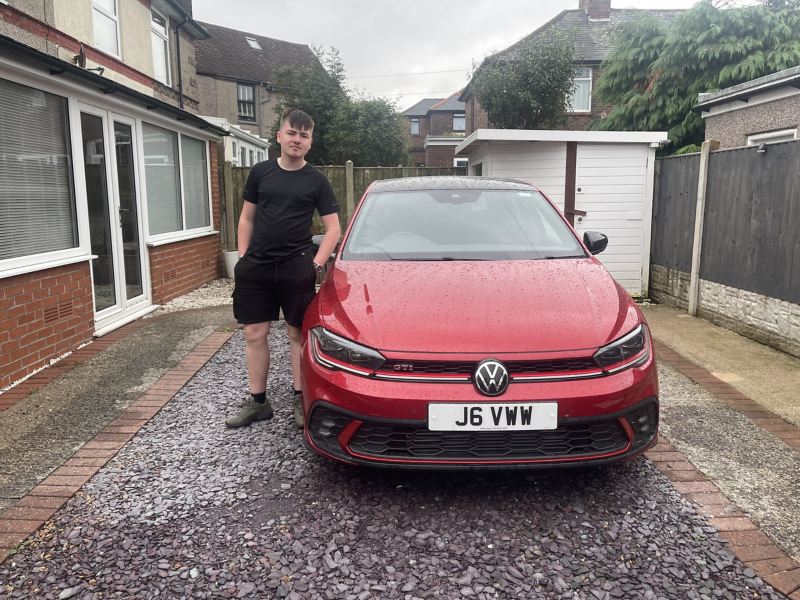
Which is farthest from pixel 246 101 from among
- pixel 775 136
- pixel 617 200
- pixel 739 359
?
pixel 739 359

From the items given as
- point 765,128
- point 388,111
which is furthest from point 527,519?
point 388,111

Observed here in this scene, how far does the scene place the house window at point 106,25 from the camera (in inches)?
415

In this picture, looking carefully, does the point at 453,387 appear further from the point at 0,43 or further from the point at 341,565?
the point at 0,43

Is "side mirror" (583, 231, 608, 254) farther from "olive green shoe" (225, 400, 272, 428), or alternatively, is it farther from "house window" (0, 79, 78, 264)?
"house window" (0, 79, 78, 264)

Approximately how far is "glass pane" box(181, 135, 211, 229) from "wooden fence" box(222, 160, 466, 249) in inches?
28.7

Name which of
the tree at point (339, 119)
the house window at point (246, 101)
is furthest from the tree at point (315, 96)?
the house window at point (246, 101)

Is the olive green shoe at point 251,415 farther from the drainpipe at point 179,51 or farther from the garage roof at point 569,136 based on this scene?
the drainpipe at point 179,51

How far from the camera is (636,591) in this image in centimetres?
219

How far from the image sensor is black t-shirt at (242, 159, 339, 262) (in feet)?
11.7

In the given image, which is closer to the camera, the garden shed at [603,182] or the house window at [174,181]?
the house window at [174,181]

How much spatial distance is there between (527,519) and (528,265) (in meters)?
1.35

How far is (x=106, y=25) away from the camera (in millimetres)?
10930

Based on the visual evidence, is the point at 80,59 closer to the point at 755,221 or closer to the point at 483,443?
the point at 755,221

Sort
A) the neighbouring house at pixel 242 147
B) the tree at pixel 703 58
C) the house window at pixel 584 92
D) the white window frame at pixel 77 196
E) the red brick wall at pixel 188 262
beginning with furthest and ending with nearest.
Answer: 1. the house window at pixel 584 92
2. the neighbouring house at pixel 242 147
3. the tree at pixel 703 58
4. the red brick wall at pixel 188 262
5. the white window frame at pixel 77 196
